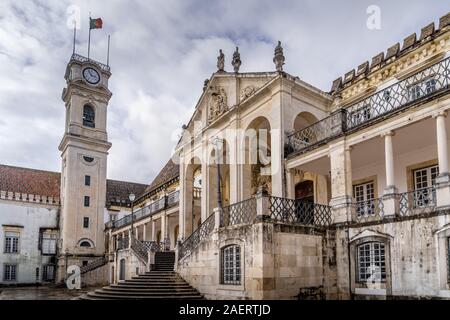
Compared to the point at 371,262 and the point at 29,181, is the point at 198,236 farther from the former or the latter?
the point at 29,181

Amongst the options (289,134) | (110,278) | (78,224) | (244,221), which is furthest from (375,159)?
(78,224)

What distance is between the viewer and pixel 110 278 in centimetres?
3078

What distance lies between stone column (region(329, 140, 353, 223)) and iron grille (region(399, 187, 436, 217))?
1.72 m

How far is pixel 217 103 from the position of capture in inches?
815

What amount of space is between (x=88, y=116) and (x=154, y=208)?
41.4 ft

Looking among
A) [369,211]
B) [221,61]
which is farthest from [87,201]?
[369,211]

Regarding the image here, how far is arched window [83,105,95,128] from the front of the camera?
38219mm

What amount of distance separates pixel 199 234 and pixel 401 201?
23.1 ft

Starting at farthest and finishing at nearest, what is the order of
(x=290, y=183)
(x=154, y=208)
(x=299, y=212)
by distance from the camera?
(x=154, y=208), (x=290, y=183), (x=299, y=212)

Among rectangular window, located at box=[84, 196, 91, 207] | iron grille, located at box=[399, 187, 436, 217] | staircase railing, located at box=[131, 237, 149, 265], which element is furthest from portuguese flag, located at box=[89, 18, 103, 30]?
iron grille, located at box=[399, 187, 436, 217]

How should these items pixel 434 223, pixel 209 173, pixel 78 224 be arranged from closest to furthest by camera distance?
pixel 434 223 < pixel 209 173 < pixel 78 224

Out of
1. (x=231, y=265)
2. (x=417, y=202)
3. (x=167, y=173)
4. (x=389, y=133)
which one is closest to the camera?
(x=417, y=202)

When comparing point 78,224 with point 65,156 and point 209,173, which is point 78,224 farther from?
point 209,173

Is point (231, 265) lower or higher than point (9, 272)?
higher
